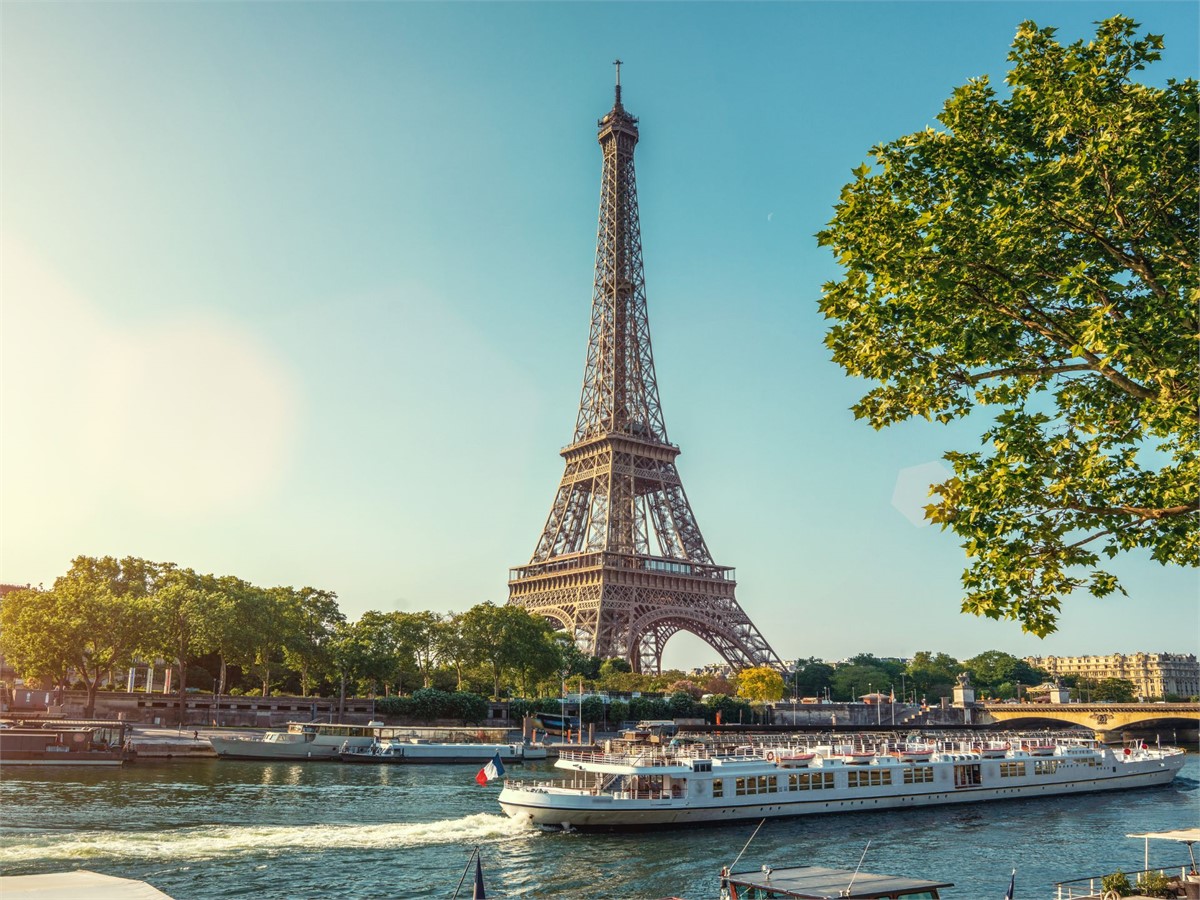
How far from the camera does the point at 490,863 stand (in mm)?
33844

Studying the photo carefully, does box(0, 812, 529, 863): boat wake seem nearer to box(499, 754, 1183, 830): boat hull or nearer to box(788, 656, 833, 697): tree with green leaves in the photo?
box(499, 754, 1183, 830): boat hull

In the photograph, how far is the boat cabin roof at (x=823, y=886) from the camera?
19766 mm

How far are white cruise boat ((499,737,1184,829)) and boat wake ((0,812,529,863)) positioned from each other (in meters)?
3.82

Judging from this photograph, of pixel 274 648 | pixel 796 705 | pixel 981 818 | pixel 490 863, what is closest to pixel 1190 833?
pixel 490 863

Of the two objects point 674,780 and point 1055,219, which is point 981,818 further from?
point 1055,219

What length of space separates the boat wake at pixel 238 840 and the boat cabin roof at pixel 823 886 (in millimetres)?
18231

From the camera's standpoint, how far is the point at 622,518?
115 metres

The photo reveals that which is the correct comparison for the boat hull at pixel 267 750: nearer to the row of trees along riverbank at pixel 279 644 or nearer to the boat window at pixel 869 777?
the row of trees along riverbank at pixel 279 644

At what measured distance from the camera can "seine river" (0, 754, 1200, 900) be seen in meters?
30.1

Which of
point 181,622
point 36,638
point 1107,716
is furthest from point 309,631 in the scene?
point 1107,716

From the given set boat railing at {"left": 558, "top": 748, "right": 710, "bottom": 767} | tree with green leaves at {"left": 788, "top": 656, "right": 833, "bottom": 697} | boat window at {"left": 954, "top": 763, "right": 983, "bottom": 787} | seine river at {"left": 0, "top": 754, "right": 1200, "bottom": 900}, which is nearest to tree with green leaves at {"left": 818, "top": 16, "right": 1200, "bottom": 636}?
seine river at {"left": 0, "top": 754, "right": 1200, "bottom": 900}

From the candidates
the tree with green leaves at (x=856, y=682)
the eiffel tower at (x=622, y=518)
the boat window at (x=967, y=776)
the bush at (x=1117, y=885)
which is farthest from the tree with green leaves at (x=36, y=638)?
the tree with green leaves at (x=856, y=682)

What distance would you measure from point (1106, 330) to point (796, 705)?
11211 centimetres

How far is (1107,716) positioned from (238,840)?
386 feet
